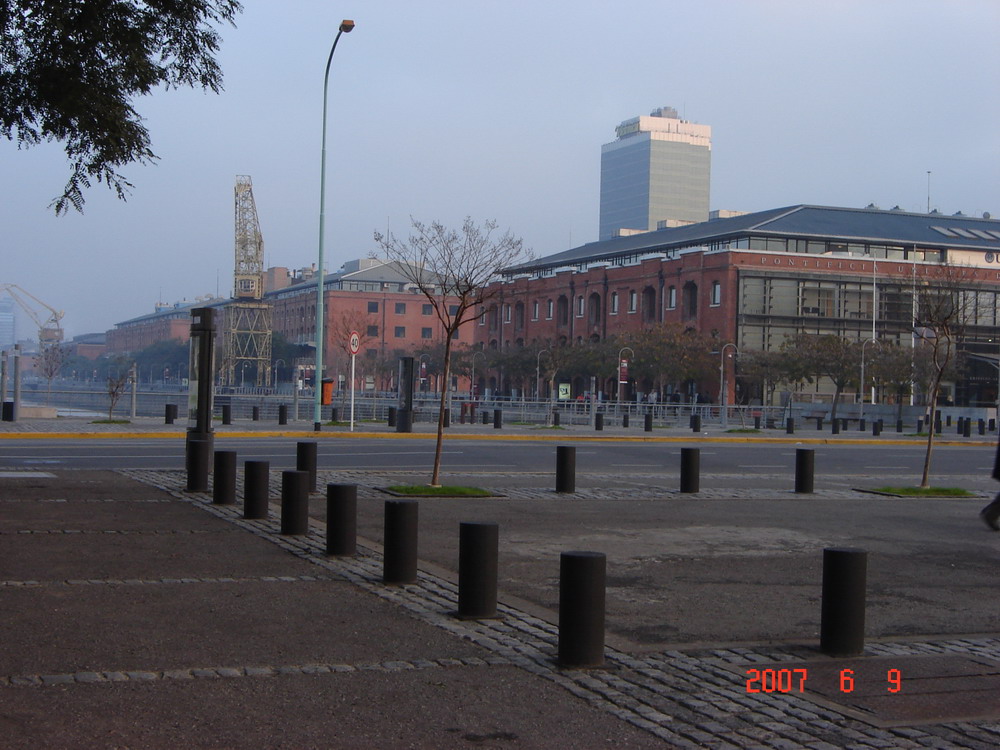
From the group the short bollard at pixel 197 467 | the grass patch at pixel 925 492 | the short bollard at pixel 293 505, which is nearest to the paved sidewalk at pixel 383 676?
the short bollard at pixel 293 505

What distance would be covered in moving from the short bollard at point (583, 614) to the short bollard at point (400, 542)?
8.39 feet

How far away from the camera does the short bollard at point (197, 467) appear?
51.0 feet

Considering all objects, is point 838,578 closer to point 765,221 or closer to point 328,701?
point 328,701

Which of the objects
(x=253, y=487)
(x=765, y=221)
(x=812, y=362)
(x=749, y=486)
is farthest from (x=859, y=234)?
(x=253, y=487)

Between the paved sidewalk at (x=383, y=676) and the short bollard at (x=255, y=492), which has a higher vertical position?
the short bollard at (x=255, y=492)

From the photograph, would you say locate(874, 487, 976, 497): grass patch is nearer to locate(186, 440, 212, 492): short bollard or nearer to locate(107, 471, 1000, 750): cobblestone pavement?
locate(186, 440, 212, 492): short bollard

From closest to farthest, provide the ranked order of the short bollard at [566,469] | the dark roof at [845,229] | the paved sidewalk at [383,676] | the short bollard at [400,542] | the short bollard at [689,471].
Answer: the paved sidewalk at [383,676] → the short bollard at [400,542] → the short bollard at [566,469] → the short bollard at [689,471] → the dark roof at [845,229]

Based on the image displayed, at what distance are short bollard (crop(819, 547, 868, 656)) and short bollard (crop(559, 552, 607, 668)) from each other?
1.56 m

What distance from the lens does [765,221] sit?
81.5 meters

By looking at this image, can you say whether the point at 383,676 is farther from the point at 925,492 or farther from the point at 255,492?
the point at 925,492

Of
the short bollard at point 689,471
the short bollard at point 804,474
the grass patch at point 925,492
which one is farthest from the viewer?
the grass patch at point 925,492

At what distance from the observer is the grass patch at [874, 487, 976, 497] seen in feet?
61.4

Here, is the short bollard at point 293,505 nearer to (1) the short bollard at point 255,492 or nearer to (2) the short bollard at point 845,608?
(1) the short bollard at point 255,492
